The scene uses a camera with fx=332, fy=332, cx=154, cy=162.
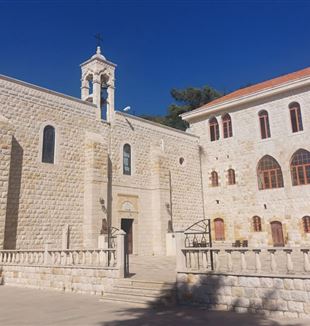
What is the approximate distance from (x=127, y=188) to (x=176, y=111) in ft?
65.1

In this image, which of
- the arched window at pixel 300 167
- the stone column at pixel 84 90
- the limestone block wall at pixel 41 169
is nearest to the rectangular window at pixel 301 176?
the arched window at pixel 300 167

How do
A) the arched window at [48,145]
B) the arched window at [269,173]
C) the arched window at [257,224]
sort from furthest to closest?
the arched window at [257,224] < the arched window at [269,173] < the arched window at [48,145]

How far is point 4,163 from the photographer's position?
12.1 metres

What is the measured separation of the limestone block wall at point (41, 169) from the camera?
1295 centimetres

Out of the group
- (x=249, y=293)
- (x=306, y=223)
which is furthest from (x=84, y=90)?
(x=249, y=293)

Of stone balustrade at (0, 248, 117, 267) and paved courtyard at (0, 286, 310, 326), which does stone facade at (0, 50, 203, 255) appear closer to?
stone balustrade at (0, 248, 117, 267)

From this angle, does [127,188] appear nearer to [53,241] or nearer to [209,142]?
[53,241]

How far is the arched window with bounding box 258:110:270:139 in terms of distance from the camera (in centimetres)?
1948

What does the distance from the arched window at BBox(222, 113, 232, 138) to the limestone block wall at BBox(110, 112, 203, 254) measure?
243 cm

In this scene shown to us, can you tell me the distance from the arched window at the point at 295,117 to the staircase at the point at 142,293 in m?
13.9

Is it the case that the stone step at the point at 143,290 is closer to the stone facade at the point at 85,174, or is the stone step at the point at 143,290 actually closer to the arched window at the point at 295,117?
the stone facade at the point at 85,174

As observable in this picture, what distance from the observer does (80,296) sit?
327 inches

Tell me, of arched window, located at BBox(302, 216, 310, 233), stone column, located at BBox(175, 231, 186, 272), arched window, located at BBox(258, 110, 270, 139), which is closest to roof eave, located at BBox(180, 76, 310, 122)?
arched window, located at BBox(258, 110, 270, 139)

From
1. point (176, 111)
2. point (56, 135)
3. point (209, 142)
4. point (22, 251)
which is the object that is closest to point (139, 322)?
point (22, 251)
